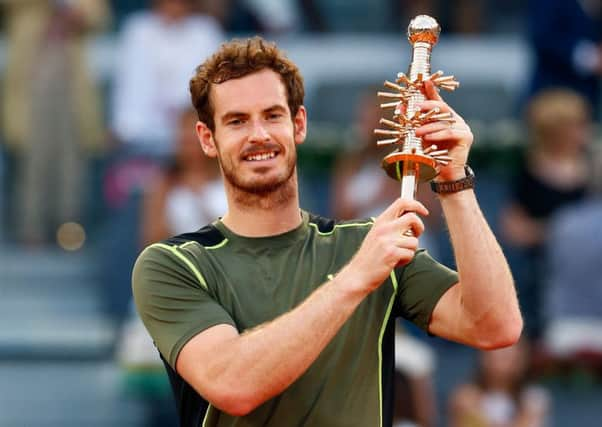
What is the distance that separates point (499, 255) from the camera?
12.0 feet

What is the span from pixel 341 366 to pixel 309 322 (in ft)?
1.04

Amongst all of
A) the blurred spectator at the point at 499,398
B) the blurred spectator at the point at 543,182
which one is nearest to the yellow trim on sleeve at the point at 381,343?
the blurred spectator at the point at 499,398

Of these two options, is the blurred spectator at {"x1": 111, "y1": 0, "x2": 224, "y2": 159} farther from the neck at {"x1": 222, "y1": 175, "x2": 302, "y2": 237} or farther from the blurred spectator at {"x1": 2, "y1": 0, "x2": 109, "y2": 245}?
the neck at {"x1": 222, "y1": 175, "x2": 302, "y2": 237}

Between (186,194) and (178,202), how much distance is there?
64 millimetres

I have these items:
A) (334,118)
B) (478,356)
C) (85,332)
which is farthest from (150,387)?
(334,118)

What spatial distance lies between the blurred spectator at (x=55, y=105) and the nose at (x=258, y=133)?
20.3 ft

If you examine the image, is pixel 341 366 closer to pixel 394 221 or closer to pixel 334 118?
pixel 394 221

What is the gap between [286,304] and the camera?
147 inches

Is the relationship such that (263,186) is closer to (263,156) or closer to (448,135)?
(263,156)

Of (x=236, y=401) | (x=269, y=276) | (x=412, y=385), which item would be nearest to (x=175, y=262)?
(x=269, y=276)

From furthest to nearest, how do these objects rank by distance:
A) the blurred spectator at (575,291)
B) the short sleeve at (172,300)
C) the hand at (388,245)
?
the blurred spectator at (575,291) → the short sleeve at (172,300) → the hand at (388,245)

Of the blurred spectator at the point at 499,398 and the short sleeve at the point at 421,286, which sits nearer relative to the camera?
the short sleeve at the point at 421,286

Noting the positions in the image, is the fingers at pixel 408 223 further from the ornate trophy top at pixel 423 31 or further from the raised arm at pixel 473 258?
the ornate trophy top at pixel 423 31

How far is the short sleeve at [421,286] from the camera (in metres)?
3.82
